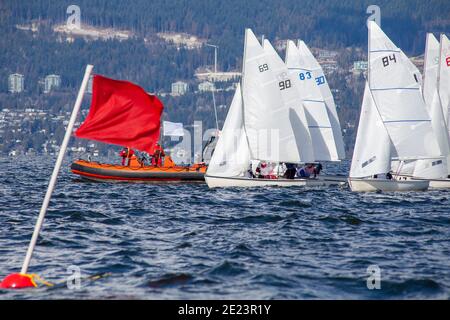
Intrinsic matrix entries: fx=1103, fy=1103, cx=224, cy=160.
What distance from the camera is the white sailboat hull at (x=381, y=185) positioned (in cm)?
4659

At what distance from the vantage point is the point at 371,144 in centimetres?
4591

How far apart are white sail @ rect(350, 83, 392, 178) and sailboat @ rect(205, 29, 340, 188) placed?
18.2 feet

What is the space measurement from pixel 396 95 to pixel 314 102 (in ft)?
38.3

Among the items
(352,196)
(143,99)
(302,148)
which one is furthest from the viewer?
(302,148)

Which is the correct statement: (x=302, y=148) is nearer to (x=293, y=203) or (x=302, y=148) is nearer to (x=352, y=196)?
(x=352, y=196)

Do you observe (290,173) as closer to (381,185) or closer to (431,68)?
(381,185)

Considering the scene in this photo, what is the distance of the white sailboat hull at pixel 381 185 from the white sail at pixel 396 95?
1.30 meters

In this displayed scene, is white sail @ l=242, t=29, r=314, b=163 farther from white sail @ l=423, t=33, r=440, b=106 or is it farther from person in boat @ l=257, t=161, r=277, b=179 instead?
white sail @ l=423, t=33, r=440, b=106

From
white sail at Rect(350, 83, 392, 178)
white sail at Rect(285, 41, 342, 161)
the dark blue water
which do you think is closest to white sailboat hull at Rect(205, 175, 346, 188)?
the dark blue water

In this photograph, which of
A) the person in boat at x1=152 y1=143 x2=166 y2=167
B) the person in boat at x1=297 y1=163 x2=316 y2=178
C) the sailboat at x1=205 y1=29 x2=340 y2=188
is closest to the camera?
the sailboat at x1=205 y1=29 x2=340 y2=188

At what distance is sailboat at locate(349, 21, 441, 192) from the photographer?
46.8 meters

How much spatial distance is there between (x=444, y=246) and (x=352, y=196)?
1857 centimetres

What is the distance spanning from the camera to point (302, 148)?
54.0m

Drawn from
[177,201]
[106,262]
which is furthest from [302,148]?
[106,262]
